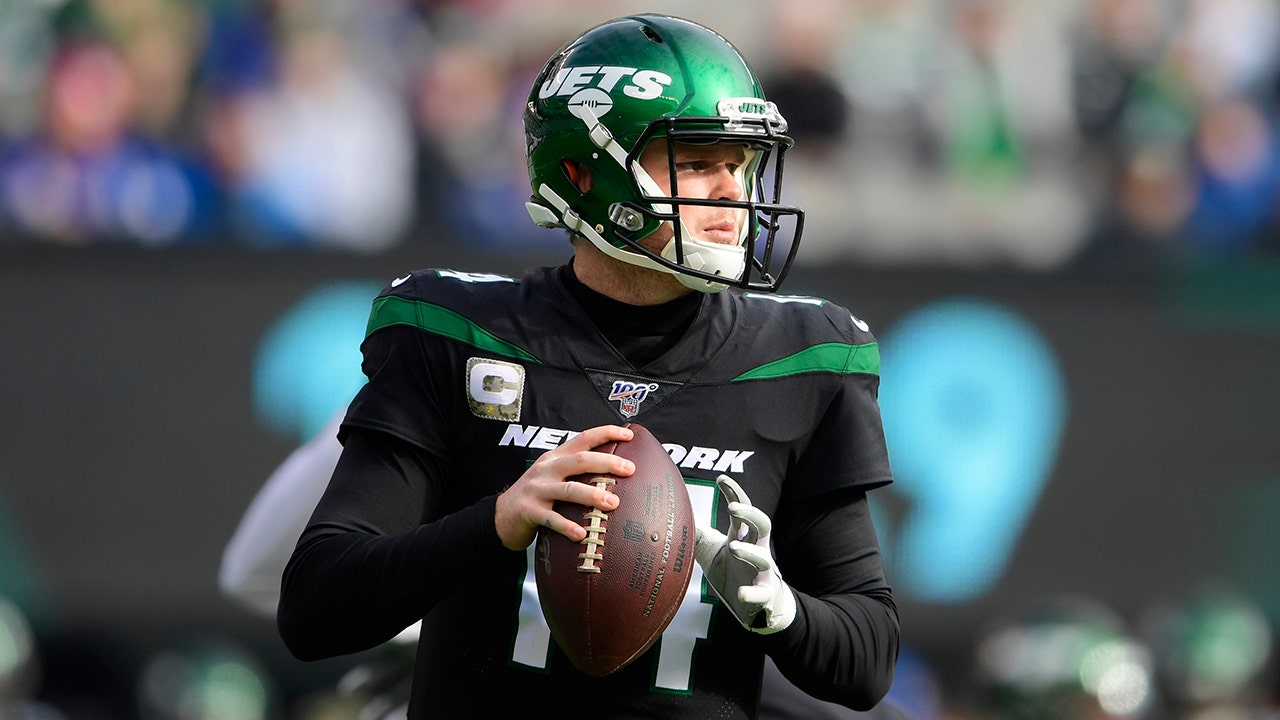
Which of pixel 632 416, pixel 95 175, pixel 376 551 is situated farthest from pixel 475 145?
pixel 376 551

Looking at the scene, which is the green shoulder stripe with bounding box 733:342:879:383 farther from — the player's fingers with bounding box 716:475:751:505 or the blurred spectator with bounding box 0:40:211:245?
the blurred spectator with bounding box 0:40:211:245

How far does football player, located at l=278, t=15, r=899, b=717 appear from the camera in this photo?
2416mm

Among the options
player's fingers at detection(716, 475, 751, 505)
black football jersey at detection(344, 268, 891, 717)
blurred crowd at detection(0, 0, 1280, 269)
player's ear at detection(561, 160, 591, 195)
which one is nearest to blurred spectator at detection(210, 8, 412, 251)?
blurred crowd at detection(0, 0, 1280, 269)

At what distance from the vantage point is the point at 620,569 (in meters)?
2.23

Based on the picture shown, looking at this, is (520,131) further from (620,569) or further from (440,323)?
(620,569)

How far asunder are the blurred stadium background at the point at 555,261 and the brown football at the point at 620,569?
459 cm

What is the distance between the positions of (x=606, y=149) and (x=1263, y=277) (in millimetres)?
5042

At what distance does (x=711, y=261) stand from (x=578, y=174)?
1.04 feet

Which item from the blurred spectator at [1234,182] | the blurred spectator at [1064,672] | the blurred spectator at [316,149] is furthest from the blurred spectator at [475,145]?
the blurred spectator at [1234,182]

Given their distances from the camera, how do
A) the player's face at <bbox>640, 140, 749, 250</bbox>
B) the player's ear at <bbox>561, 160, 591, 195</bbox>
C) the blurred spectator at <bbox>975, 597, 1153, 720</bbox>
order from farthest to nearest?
the blurred spectator at <bbox>975, 597, 1153, 720</bbox> → the player's ear at <bbox>561, 160, 591, 195</bbox> → the player's face at <bbox>640, 140, 749, 250</bbox>

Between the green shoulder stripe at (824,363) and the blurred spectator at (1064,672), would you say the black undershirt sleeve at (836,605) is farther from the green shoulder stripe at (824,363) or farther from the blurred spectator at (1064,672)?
the blurred spectator at (1064,672)

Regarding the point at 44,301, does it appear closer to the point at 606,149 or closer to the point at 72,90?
the point at 72,90

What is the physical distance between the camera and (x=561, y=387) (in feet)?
8.36

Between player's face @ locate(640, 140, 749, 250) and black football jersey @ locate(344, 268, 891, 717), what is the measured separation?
17 centimetres
